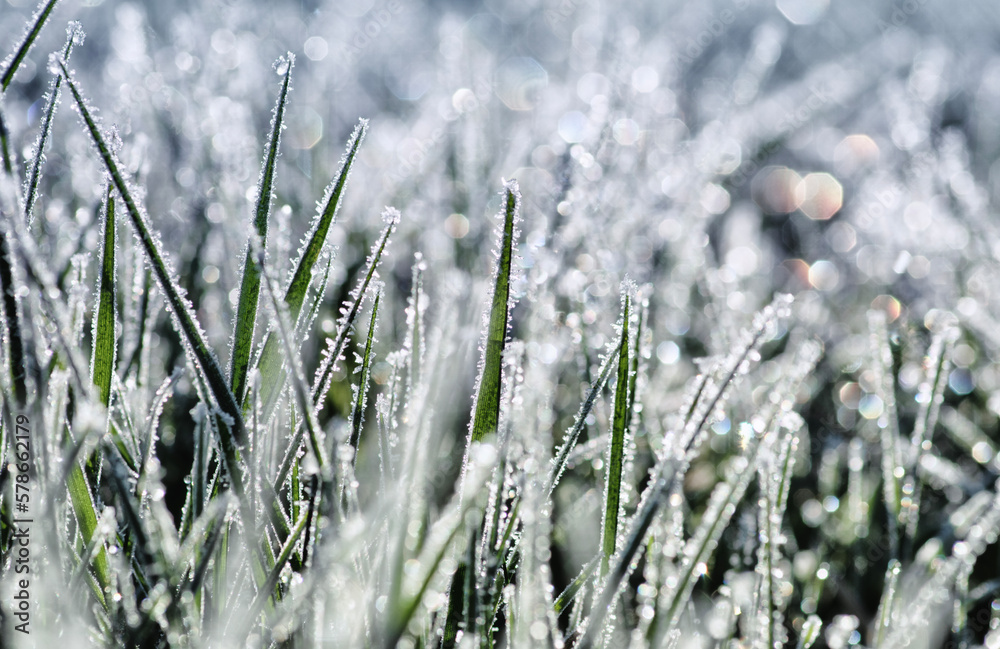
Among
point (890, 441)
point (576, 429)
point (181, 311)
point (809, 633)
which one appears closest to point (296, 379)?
point (181, 311)

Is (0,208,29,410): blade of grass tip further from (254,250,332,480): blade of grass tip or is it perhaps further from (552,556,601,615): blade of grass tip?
(552,556,601,615): blade of grass tip

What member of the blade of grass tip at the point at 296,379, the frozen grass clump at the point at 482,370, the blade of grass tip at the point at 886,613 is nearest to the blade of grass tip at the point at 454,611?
the frozen grass clump at the point at 482,370

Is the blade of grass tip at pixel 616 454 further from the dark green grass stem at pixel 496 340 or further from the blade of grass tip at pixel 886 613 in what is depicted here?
the blade of grass tip at pixel 886 613

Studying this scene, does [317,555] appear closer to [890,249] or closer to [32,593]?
[32,593]

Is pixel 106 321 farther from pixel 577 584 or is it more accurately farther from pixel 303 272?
pixel 577 584

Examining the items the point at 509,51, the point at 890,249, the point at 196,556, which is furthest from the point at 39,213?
the point at 509,51
